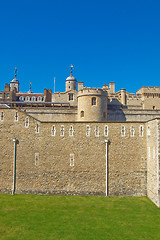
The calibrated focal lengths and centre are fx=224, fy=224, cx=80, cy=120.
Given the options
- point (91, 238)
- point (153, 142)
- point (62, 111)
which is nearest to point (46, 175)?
point (91, 238)

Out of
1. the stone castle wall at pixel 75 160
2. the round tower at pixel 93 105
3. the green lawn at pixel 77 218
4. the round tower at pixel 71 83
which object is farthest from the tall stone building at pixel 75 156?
the round tower at pixel 71 83

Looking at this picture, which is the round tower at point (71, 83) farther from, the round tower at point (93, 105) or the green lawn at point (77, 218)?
the green lawn at point (77, 218)

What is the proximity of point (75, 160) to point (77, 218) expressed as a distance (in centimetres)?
607

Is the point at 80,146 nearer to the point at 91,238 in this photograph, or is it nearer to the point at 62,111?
the point at 91,238

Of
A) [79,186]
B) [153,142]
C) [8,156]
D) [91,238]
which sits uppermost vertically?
[153,142]

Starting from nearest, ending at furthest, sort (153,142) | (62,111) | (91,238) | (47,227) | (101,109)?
(91,238), (47,227), (153,142), (101,109), (62,111)

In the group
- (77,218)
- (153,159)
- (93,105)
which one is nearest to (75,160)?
(77,218)

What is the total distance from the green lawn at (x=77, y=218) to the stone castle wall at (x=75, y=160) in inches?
41.7

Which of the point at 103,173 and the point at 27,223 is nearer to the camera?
the point at 27,223

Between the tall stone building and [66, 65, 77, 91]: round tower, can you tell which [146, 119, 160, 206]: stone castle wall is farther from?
[66, 65, 77, 91]: round tower

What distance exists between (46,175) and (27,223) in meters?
6.24

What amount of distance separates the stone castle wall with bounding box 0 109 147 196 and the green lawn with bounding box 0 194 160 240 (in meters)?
1.06

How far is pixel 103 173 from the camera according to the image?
68.5ft

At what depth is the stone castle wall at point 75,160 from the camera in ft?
68.1
